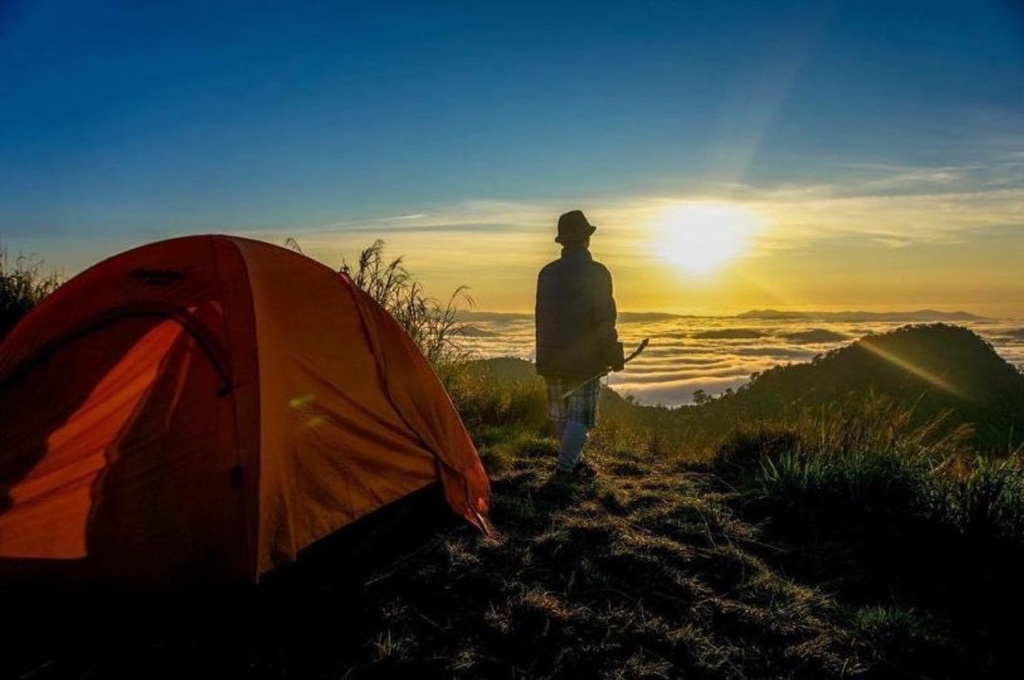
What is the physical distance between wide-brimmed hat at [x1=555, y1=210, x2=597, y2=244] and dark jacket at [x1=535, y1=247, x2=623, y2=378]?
123 mm

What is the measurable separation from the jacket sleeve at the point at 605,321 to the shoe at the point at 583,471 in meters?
1.06

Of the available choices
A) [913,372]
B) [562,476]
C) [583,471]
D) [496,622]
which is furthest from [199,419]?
[913,372]

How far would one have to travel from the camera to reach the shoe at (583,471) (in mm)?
6758

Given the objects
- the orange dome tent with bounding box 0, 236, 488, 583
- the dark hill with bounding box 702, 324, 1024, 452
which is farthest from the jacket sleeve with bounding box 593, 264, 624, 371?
the dark hill with bounding box 702, 324, 1024, 452

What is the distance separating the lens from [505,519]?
5.38 metres

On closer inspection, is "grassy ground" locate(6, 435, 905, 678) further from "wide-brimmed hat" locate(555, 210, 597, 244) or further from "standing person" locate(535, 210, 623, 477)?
"wide-brimmed hat" locate(555, 210, 597, 244)

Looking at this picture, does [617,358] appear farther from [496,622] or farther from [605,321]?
[496,622]

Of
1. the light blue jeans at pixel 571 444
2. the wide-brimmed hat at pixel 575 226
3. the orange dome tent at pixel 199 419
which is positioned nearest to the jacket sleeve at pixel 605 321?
the wide-brimmed hat at pixel 575 226

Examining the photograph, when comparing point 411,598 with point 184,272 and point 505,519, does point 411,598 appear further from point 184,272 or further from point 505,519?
point 184,272

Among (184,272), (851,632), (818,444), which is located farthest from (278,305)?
(818,444)

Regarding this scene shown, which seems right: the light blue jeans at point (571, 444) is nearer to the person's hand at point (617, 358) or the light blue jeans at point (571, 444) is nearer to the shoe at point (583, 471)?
the shoe at point (583, 471)

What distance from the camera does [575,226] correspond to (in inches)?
268

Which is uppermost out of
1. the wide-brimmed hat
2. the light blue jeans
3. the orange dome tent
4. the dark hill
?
the wide-brimmed hat

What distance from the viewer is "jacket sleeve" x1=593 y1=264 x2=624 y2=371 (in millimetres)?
6762
